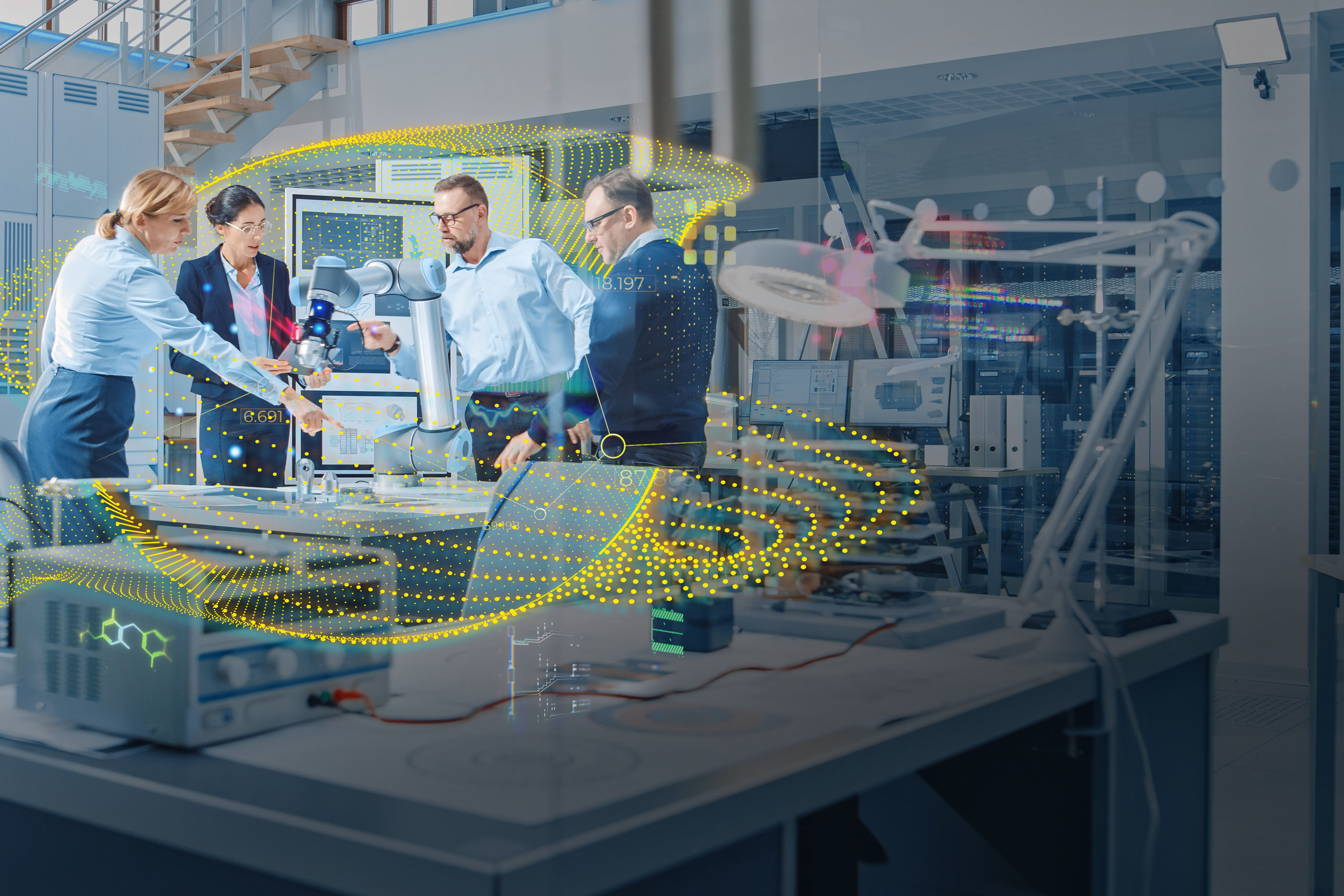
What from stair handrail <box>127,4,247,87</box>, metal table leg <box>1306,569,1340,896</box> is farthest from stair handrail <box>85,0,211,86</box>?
metal table leg <box>1306,569,1340,896</box>

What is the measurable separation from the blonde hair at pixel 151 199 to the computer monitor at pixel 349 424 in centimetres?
29

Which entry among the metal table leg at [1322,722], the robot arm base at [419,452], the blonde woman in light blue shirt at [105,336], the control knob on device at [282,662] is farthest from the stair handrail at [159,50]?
the metal table leg at [1322,722]

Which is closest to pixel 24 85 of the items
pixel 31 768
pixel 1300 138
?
pixel 31 768

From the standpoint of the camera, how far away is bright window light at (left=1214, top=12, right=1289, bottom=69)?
944 millimetres

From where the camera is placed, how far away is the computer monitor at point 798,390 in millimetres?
972

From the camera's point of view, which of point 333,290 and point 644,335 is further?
point 333,290

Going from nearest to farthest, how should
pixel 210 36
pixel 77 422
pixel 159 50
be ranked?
pixel 77 422 < pixel 159 50 < pixel 210 36

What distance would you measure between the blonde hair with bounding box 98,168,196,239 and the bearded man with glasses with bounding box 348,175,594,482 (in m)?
0.27

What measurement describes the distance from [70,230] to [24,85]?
0.23m

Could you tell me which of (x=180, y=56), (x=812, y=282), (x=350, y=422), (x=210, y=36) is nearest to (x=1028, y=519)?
(x=812, y=282)

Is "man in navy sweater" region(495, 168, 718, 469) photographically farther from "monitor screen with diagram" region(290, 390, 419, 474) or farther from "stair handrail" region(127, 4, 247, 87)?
"stair handrail" region(127, 4, 247, 87)

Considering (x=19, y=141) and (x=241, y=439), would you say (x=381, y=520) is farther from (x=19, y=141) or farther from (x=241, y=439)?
(x=19, y=141)

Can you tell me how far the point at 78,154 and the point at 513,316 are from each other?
0.67 meters

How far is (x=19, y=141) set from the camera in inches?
55.1
